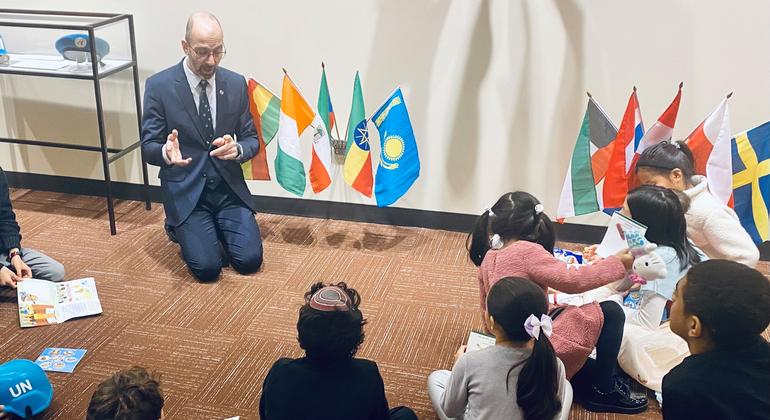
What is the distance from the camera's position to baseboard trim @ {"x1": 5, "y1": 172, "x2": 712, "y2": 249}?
161 inches

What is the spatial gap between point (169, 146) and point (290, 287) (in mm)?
907

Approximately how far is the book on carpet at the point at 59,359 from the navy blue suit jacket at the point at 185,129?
0.94 metres

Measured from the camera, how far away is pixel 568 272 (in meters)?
2.50

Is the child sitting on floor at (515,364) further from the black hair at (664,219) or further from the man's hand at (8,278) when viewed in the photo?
the man's hand at (8,278)

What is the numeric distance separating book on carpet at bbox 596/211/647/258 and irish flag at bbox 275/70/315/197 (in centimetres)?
173

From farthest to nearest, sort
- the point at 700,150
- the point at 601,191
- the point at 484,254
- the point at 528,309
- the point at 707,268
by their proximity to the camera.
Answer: the point at 601,191
the point at 700,150
the point at 484,254
the point at 528,309
the point at 707,268

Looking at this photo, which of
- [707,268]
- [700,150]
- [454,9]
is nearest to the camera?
[707,268]

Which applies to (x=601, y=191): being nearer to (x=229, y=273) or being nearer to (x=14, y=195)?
(x=229, y=273)

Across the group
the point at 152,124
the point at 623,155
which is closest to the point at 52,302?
the point at 152,124

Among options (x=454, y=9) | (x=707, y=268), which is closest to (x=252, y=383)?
(x=707, y=268)

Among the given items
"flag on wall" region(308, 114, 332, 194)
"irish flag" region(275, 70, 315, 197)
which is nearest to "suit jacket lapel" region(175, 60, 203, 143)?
"irish flag" region(275, 70, 315, 197)

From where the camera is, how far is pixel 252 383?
2.82 metres

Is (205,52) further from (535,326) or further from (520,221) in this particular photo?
(535,326)

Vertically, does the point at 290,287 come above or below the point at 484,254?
below
